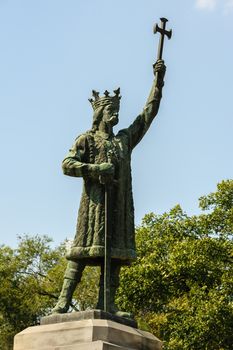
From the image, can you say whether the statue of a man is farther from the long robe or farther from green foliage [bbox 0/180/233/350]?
green foliage [bbox 0/180/233/350]

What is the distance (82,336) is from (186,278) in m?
21.4

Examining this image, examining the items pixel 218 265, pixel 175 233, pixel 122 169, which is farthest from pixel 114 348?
pixel 175 233

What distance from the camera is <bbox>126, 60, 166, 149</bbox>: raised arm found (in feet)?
35.8

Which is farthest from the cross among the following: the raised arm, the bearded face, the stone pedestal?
the stone pedestal

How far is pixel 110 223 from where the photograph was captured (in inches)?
394

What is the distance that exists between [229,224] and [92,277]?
40.3 feet

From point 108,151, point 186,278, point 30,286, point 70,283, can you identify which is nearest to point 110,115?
point 108,151

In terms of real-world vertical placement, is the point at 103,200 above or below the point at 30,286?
below

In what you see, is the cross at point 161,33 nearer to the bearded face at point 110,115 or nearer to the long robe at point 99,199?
the bearded face at point 110,115

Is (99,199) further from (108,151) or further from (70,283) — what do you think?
(70,283)

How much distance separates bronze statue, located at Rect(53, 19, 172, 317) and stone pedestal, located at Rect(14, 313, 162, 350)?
1.32 feet

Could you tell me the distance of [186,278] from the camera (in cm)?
3000

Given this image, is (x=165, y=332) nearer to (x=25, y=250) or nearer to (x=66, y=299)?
(x=25, y=250)

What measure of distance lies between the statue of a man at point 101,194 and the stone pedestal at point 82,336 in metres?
0.41
